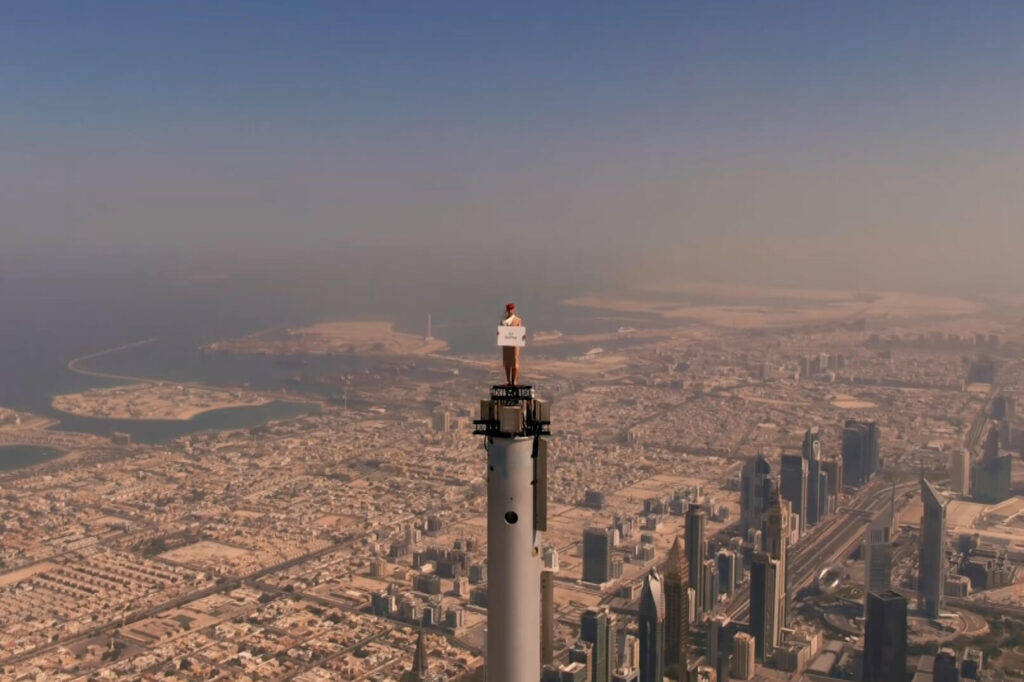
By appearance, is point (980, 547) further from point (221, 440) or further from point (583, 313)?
point (221, 440)

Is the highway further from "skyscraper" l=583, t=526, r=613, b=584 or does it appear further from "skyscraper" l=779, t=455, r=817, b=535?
"skyscraper" l=583, t=526, r=613, b=584

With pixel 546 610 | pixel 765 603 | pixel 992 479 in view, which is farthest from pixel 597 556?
pixel 546 610

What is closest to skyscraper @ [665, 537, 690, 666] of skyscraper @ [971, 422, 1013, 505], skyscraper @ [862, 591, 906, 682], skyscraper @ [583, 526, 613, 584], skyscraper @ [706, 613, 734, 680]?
skyscraper @ [706, 613, 734, 680]

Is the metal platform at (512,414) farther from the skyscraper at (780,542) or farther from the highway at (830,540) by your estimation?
the skyscraper at (780,542)

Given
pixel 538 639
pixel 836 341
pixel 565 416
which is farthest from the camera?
pixel 836 341

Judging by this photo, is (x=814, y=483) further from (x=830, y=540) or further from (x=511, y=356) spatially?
(x=511, y=356)

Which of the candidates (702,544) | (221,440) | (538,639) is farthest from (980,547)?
(221,440)
